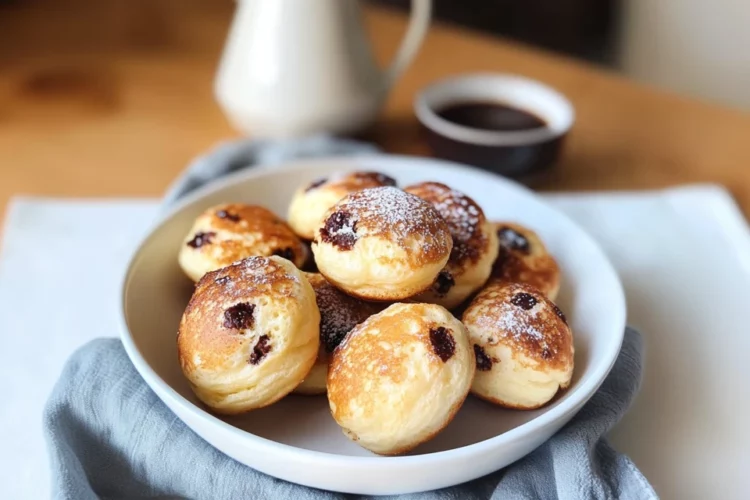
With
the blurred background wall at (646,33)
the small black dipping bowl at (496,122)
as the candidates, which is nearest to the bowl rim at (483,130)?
the small black dipping bowl at (496,122)

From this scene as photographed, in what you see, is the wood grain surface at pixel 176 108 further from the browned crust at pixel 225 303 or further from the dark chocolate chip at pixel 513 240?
the browned crust at pixel 225 303

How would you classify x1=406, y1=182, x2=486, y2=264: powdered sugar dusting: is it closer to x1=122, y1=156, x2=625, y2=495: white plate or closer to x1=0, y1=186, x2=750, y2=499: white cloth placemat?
x1=122, y1=156, x2=625, y2=495: white plate

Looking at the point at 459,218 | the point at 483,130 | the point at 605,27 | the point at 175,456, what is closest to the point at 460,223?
the point at 459,218

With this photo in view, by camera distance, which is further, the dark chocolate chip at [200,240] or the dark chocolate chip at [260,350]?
the dark chocolate chip at [200,240]

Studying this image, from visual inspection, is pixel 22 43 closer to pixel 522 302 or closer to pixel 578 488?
pixel 522 302

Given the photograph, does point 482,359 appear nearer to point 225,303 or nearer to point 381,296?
point 381,296

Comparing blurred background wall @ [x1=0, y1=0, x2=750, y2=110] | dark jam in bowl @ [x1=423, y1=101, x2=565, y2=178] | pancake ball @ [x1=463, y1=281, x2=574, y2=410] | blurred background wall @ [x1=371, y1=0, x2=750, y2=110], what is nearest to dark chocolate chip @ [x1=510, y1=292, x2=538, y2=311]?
pancake ball @ [x1=463, y1=281, x2=574, y2=410]
